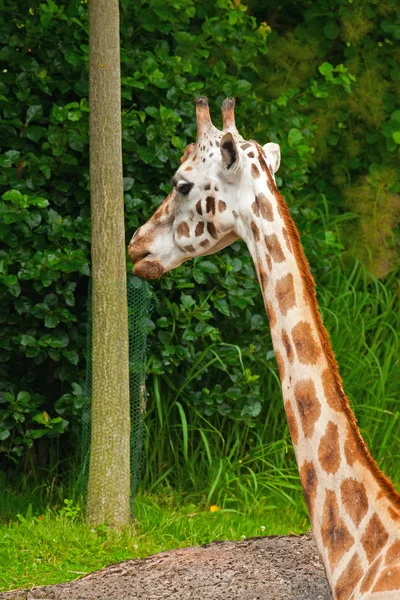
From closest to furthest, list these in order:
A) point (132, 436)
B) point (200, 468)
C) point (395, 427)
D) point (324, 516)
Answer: point (324, 516), point (132, 436), point (200, 468), point (395, 427)

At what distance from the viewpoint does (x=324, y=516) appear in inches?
119

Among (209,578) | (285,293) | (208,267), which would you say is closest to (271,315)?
(285,293)

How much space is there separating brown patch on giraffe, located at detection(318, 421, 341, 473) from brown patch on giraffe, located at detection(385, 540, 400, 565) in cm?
27

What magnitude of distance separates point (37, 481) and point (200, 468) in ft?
2.94

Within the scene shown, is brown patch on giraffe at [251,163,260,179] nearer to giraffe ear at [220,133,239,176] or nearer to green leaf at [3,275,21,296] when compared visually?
giraffe ear at [220,133,239,176]

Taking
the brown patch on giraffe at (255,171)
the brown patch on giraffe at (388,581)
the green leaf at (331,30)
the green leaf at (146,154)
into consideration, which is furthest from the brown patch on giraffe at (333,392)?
the green leaf at (331,30)

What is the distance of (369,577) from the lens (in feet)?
9.37

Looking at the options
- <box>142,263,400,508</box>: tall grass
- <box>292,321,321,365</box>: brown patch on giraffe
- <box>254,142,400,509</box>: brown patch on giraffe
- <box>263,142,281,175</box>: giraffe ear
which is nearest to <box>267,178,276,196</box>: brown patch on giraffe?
<box>254,142,400,509</box>: brown patch on giraffe

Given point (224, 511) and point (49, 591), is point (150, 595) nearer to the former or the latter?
point (49, 591)

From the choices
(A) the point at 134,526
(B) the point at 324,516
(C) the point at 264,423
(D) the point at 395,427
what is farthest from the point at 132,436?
(B) the point at 324,516

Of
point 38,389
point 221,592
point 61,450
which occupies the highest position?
point 38,389

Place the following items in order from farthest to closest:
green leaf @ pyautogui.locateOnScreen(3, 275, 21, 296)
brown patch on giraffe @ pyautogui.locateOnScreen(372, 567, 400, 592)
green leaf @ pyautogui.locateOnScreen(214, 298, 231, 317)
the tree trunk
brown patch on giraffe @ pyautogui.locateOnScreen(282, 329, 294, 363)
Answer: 1. green leaf @ pyautogui.locateOnScreen(214, 298, 231, 317)
2. green leaf @ pyautogui.locateOnScreen(3, 275, 21, 296)
3. the tree trunk
4. brown patch on giraffe @ pyautogui.locateOnScreen(282, 329, 294, 363)
5. brown patch on giraffe @ pyautogui.locateOnScreen(372, 567, 400, 592)

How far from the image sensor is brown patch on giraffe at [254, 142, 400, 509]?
2979mm

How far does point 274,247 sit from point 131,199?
2.45 meters
